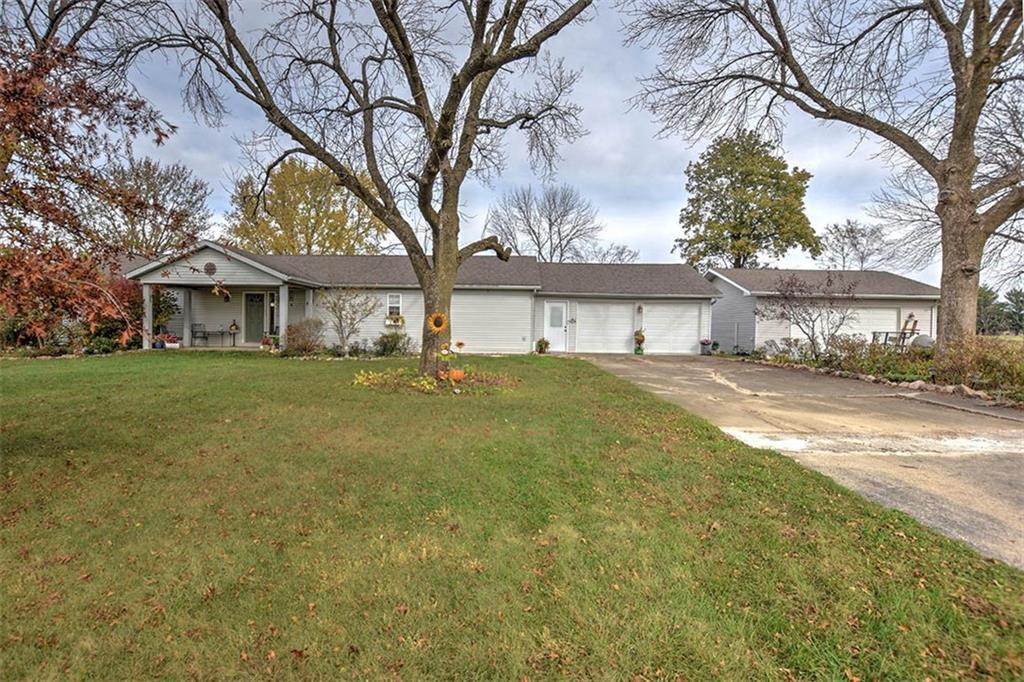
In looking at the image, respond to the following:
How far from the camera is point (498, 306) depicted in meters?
18.3

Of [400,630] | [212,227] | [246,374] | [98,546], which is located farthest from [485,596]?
[212,227]

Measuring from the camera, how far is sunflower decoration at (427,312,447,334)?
29.6 feet

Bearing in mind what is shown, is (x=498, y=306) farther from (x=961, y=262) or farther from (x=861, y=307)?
(x=861, y=307)

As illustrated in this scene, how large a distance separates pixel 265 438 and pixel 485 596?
3833 mm

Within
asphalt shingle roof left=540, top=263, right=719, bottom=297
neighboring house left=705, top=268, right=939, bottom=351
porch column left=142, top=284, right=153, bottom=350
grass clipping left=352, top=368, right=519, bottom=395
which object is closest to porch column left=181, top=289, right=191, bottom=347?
porch column left=142, top=284, right=153, bottom=350

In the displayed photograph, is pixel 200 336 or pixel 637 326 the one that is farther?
pixel 637 326

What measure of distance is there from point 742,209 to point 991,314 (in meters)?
24.6

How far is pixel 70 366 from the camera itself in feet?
37.4

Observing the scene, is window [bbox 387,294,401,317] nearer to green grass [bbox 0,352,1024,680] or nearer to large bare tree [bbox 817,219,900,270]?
green grass [bbox 0,352,1024,680]

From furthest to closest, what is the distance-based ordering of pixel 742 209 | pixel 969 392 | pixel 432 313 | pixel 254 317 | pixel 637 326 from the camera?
pixel 742 209, pixel 637 326, pixel 254 317, pixel 432 313, pixel 969 392

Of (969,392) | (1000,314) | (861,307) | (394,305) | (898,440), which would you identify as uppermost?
(1000,314)

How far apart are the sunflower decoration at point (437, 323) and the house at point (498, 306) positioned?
880cm

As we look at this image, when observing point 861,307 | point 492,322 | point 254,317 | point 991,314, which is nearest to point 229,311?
point 254,317

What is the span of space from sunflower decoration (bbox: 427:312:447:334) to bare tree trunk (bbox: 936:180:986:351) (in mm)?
11169
